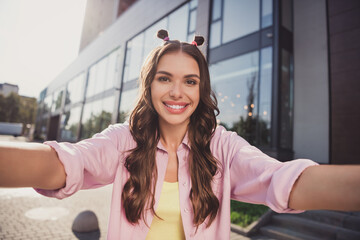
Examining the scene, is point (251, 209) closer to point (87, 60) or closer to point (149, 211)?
point (149, 211)

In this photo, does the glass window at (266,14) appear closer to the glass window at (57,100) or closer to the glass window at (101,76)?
the glass window at (101,76)

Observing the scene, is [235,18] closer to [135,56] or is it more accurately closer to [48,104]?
[135,56]

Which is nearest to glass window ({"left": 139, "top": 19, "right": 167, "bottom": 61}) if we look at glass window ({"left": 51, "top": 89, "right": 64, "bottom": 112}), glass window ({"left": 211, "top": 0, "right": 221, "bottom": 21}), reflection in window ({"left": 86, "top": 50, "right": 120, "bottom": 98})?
reflection in window ({"left": 86, "top": 50, "right": 120, "bottom": 98})

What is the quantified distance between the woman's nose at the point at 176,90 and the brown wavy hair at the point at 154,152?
19 cm

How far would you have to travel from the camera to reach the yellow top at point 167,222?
4.66 ft

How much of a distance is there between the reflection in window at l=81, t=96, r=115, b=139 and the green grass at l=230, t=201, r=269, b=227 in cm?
1537

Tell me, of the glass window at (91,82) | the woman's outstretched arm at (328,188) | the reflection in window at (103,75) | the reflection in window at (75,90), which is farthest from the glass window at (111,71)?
the woman's outstretched arm at (328,188)

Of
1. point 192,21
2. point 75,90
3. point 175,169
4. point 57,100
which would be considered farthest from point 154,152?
point 57,100

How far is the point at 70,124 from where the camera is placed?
93.2ft

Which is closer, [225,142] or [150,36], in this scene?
[225,142]

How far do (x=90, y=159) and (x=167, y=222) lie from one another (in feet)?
2.24

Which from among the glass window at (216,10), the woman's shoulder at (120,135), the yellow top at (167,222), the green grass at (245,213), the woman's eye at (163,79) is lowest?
the green grass at (245,213)

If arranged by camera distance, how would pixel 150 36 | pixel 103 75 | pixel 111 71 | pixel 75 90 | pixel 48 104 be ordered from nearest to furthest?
1. pixel 150 36
2. pixel 111 71
3. pixel 103 75
4. pixel 75 90
5. pixel 48 104

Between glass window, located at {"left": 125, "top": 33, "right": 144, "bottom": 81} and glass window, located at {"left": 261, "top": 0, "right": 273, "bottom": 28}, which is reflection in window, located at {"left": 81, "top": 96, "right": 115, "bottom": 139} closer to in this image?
glass window, located at {"left": 125, "top": 33, "right": 144, "bottom": 81}
